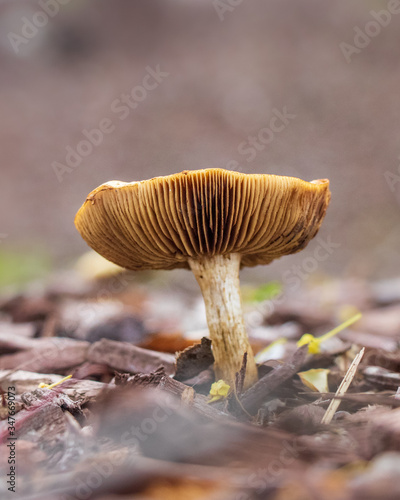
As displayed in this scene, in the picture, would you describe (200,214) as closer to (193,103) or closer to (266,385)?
(266,385)

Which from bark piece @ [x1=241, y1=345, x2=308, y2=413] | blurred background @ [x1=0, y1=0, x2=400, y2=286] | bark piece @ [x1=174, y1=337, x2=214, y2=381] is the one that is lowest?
bark piece @ [x1=241, y1=345, x2=308, y2=413]

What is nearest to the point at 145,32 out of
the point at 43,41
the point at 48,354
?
the point at 43,41

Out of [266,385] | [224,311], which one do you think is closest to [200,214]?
[224,311]

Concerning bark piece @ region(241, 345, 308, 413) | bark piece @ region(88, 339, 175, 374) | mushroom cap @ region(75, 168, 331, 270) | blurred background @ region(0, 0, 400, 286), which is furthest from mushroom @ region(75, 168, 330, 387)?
blurred background @ region(0, 0, 400, 286)

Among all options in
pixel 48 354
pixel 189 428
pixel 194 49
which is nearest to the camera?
pixel 189 428

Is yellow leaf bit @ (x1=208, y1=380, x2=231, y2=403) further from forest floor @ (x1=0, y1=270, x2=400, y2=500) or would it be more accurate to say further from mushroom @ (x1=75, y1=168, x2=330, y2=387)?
mushroom @ (x1=75, y1=168, x2=330, y2=387)

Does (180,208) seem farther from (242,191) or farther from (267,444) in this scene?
(267,444)

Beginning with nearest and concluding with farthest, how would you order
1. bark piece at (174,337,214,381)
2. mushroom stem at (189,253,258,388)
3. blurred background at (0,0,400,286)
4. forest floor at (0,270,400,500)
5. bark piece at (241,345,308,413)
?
1. forest floor at (0,270,400,500)
2. bark piece at (241,345,308,413)
3. bark piece at (174,337,214,381)
4. mushroom stem at (189,253,258,388)
5. blurred background at (0,0,400,286)
